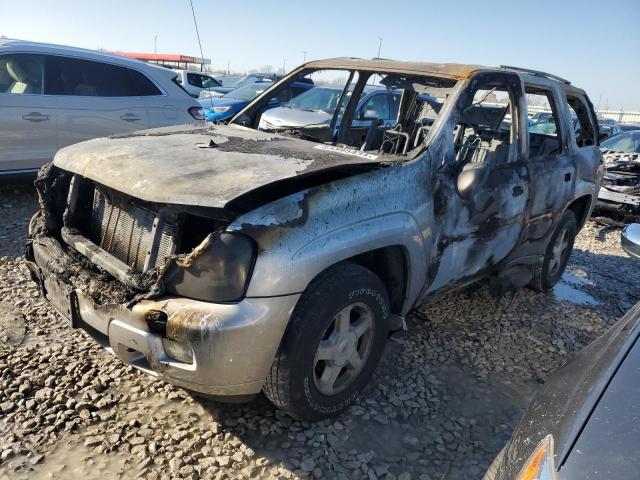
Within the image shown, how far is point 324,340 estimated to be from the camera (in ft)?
8.19

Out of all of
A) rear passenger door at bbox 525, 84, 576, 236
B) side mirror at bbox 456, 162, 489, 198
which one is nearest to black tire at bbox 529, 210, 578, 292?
rear passenger door at bbox 525, 84, 576, 236

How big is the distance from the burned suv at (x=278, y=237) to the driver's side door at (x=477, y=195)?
0.01m

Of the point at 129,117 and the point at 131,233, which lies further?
the point at 129,117

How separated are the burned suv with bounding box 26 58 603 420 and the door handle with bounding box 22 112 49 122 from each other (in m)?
2.93

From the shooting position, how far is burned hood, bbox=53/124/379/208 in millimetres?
2209

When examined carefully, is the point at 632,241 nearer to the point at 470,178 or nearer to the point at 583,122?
the point at 470,178

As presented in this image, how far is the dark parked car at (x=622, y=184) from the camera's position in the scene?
7801 mm

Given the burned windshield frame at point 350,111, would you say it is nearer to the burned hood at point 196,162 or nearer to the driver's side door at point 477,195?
the driver's side door at point 477,195

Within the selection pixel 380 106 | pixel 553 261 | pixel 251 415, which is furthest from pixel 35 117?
pixel 553 261

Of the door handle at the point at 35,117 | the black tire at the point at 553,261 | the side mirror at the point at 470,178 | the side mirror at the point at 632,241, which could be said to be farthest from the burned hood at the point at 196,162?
the door handle at the point at 35,117

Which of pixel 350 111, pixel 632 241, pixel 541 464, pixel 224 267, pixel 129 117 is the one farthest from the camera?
pixel 129 117

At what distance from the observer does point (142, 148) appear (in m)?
2.79

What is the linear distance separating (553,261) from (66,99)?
17.9 ft

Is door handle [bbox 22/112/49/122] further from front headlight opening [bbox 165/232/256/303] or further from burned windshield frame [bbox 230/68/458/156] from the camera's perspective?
front headlight opening [bbox 165/232/256/303]
